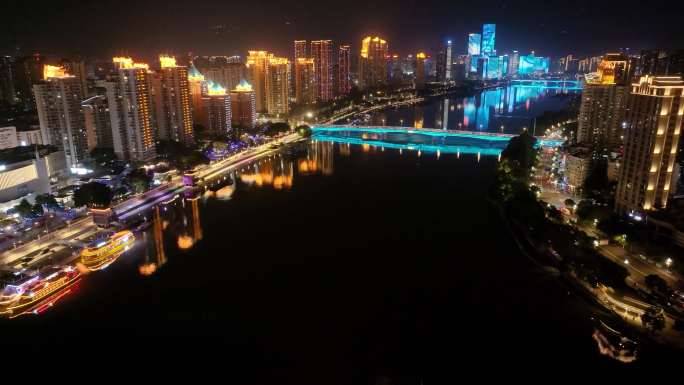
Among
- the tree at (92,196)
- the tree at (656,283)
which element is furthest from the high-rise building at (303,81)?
the tree at (656,283)

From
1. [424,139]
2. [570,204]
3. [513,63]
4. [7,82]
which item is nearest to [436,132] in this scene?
[424,139]

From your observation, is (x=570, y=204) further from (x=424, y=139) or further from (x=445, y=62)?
(x=445, y=62)

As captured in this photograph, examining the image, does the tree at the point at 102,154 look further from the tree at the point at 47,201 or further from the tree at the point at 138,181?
the tree at the point at 47,201

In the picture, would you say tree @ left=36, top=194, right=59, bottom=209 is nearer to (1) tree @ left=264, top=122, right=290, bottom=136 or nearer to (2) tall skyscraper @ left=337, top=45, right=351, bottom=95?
(1) tree @ left=264, top=122, right=290, bottom=136

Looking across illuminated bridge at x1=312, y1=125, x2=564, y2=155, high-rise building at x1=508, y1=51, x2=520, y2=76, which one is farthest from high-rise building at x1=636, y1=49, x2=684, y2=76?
high-rise building at x1=508, y1=51, x2=520, y2=76

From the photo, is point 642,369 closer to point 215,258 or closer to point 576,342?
point 576,342
